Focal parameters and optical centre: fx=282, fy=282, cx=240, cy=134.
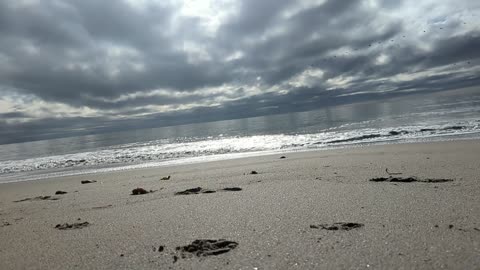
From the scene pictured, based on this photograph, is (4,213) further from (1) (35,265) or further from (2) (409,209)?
(2) (409,209)

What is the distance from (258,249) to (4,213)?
21.6 feet

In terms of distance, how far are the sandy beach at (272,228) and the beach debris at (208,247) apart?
1 cm

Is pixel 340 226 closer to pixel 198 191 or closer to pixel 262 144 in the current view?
pixel 198 191

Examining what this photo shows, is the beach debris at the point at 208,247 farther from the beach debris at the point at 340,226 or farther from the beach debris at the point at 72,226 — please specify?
the beach debris at the point at 72,226

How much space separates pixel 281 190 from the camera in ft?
18.9

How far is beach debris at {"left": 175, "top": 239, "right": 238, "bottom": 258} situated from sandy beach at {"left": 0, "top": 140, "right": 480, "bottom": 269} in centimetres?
1

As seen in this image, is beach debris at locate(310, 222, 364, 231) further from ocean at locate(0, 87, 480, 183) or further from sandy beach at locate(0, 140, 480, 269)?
ocean at locate(0, 87, 480, 183)

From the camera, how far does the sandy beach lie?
2.69 meters

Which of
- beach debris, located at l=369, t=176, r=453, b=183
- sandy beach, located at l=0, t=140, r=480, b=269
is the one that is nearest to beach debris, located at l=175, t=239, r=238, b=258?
sandy beach, located at l=0, t=140, r=480, b=269

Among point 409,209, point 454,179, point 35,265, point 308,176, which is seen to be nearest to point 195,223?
point 35,265

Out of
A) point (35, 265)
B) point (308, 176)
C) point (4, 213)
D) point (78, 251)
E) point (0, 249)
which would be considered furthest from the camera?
point (308, 176)

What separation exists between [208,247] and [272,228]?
2.84ft

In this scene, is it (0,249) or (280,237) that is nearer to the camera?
(280,237)

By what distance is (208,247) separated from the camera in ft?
10.3
